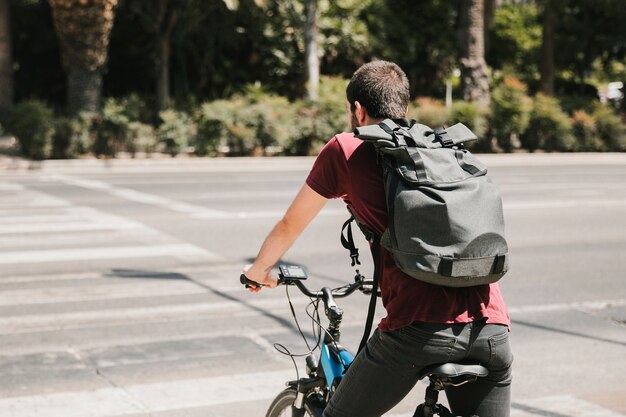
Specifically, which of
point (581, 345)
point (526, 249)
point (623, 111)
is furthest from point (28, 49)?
point (581, 345)

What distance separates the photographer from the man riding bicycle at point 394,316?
282 cm

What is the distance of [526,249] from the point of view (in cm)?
1100

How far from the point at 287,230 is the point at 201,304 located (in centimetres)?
479

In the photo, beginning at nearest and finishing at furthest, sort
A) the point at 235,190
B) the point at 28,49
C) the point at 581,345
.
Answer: the point at 581,345, the point at 235,190, the point at 28,49

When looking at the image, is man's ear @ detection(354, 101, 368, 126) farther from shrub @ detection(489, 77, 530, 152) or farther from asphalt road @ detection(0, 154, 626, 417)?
shrub @ detection(489, 77, 530, 152)

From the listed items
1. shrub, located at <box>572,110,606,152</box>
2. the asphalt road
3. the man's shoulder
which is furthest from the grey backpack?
shrub, located at <box>572,110,606,152</box>

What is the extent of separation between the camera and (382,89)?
297 centimetres

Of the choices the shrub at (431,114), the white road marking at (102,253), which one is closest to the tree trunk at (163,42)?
the shrub at (431,114)

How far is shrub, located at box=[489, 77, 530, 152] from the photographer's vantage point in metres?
26.2

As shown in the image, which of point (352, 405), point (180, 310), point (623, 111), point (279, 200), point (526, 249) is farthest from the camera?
point (623, 111)

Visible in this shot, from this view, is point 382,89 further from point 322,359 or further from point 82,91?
point 82,91

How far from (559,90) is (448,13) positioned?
7.16 meters

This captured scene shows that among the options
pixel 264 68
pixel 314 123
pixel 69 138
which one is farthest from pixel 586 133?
pixel 69 138

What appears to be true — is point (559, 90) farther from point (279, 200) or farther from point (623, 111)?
point (279, 200)
